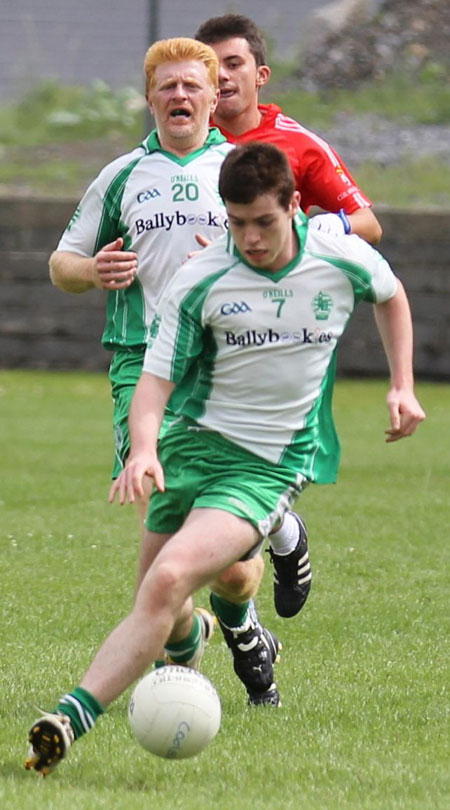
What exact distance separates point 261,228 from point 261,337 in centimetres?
34

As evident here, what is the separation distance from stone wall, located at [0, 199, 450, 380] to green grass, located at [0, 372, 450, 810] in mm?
4944

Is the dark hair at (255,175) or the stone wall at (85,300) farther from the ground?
the dark hair at (255,175)

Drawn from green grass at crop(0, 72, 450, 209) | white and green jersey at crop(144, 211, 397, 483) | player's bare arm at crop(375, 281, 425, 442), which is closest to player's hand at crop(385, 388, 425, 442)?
player's bare arm at crop(375, 281, 425, 442)

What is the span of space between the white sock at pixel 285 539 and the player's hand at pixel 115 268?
1394 mm

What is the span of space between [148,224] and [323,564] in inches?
126

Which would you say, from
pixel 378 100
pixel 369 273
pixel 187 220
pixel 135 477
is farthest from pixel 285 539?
pixel 378 100

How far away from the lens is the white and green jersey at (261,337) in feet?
15.6

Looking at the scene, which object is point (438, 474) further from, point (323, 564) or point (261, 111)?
point (261, 111)

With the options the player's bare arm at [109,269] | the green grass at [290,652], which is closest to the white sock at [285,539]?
the green grass at [290,652]

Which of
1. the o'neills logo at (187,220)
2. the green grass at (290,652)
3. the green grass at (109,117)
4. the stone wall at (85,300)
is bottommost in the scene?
the stone wall at (85,300)

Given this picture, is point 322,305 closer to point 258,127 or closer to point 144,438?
point 144,438

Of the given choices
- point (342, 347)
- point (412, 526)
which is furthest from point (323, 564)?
point (342, 347)

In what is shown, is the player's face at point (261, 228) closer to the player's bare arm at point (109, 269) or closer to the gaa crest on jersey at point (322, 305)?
the gaa crest on jersey at point (322, 305)

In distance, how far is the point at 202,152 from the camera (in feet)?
18.9
